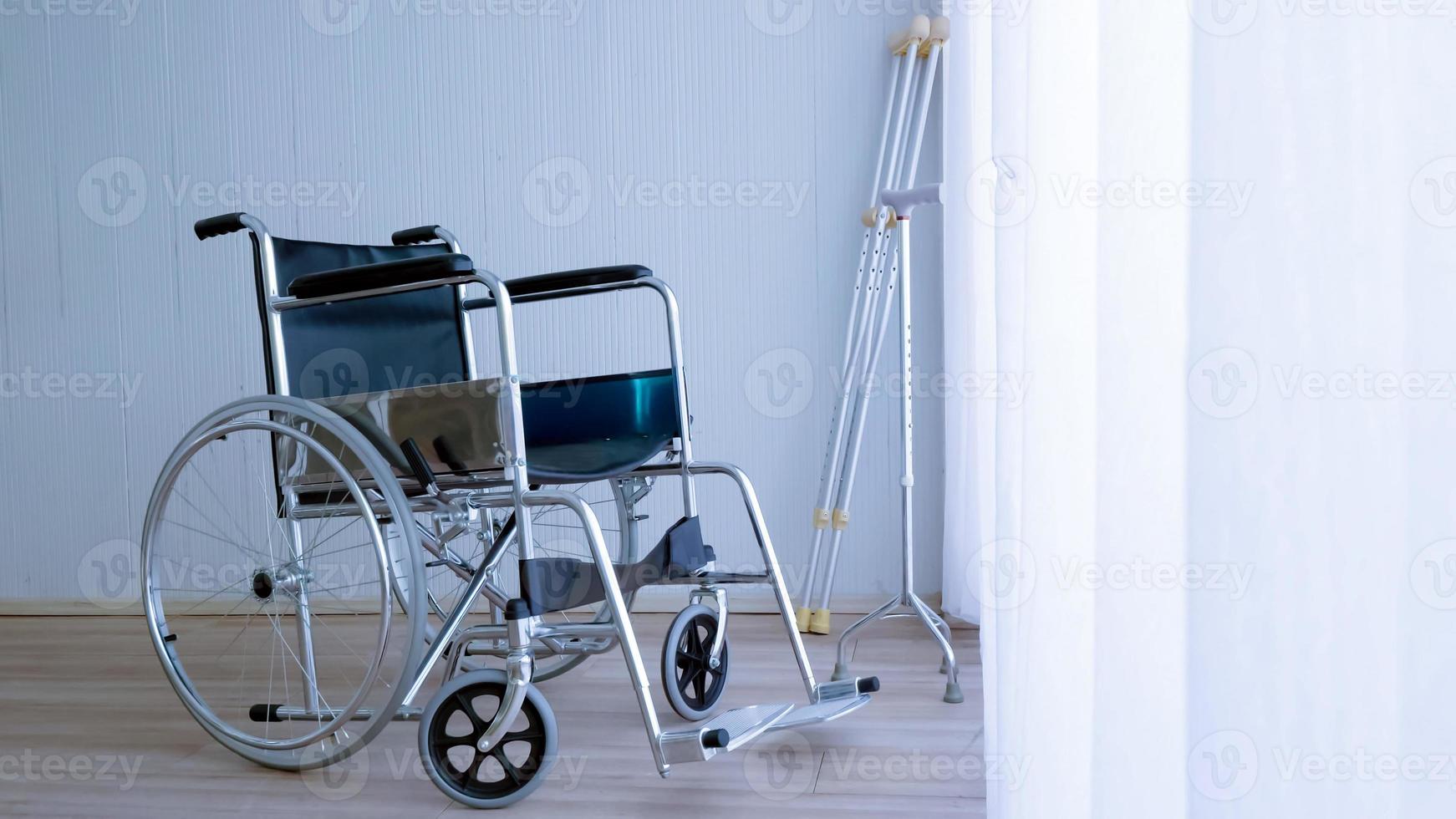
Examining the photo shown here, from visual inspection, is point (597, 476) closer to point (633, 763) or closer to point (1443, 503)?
point (633, 763)

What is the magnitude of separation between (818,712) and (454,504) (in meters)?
0.63

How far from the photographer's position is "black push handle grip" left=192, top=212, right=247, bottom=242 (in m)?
1.62

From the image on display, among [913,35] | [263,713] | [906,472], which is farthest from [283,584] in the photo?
[913,35]

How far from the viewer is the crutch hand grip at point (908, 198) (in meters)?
1.93

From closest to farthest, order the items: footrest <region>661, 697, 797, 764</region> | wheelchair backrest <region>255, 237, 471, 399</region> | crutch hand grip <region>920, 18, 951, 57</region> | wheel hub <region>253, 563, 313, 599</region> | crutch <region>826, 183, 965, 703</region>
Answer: footrest <region>661, 697, 797, 764</region>
wheel hub <region>253, 563, 313, 599</region>
wheelchair backrest <region>255, 237, 471, 399</region>
crutch <region>826, 183, 965, 703</region>
crutch hand grip <region>920, 18, 951, 57</region>

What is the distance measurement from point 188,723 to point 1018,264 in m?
1.64

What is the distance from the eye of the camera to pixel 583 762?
1602mm

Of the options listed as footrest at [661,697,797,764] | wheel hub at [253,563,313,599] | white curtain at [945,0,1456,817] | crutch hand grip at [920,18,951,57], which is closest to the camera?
white curtain at [945,0,1456,817]

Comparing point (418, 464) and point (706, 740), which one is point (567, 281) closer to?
point (418, 464)

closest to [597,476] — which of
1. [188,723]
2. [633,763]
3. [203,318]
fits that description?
[633,763]

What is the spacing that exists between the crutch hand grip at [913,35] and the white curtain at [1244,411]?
1.62 meters

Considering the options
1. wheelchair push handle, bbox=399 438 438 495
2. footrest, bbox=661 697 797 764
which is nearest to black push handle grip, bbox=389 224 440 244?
wheelchair push handle, bbox=399 438 438 495

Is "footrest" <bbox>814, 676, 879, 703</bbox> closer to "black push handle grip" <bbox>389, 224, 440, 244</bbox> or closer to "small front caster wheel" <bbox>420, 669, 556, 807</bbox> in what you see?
"small front caster wheel" <bbox>420, 669, 556, 807</bbox>

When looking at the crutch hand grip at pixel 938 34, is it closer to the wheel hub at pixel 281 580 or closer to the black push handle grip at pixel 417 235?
the black push handle grip at pixel 417 235
